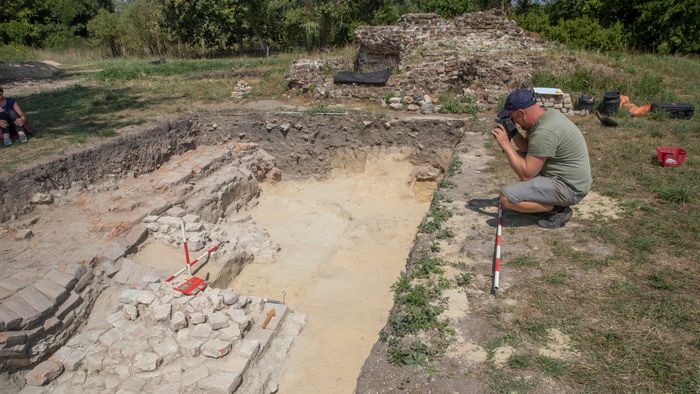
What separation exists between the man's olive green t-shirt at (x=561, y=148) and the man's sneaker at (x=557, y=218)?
0.35m

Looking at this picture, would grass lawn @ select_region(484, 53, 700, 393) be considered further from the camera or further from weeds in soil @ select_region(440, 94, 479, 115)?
weeds in soil @ select_region(440, 94, 479, 115)

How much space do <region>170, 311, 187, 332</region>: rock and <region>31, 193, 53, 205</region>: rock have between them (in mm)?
3614

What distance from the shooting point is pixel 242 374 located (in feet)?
13.0

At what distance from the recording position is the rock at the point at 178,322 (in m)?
4.30

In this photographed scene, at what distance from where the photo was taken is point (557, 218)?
4.79 meters

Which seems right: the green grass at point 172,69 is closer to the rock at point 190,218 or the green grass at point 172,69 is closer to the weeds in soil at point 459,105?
the weeds in soil at point 459,105

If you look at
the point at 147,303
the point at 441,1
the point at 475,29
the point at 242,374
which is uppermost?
the point at 441,1

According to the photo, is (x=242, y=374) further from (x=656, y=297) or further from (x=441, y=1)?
(x=441, y=1)

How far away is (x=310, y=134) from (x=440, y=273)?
6.74 m

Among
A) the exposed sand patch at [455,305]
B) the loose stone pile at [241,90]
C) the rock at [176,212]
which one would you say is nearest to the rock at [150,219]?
the rock at [176,212]

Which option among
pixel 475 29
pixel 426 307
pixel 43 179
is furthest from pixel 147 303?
pixel 475 29

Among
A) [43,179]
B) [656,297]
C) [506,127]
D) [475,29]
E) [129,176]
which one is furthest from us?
[475,29]

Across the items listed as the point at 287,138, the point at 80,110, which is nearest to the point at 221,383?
the point at 287,138

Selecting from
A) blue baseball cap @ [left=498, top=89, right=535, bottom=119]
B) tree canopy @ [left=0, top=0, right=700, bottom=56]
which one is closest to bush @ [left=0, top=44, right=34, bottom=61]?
tree canopy @ [left=0, top=0, right=700, bottom=56]
